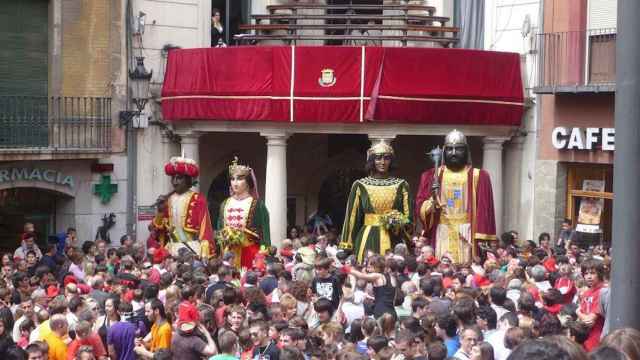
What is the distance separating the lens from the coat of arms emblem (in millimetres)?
24828

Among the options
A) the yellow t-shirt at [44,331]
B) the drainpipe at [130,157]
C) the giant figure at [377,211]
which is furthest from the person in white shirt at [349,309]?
the drainpipe at [130,157]

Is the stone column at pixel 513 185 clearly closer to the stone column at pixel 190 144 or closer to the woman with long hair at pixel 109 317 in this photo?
the stone column at pixel 190 144

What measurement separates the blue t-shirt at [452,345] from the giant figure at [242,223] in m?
9.37

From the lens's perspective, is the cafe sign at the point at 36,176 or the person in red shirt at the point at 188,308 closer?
the person in red shirt at the point at 188,308

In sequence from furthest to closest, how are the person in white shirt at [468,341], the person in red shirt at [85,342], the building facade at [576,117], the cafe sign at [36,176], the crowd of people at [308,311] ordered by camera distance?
the cafe sign at [36,176] < the building facade at [576,117] < the person in red shirt at [85,342] < the crowd of people at [308,311] < the person in white shirt at [468,341]

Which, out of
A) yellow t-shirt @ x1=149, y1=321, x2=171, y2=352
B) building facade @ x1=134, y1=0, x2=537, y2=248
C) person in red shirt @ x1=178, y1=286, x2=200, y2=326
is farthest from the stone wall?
yellow t-shirt @ x1=149, y1=321, x2=171, y2=352

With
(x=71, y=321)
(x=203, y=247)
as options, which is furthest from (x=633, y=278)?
(x=203, y=247)

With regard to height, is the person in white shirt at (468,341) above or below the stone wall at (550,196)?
below

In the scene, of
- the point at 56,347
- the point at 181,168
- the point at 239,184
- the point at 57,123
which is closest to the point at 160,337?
the point at 56,347

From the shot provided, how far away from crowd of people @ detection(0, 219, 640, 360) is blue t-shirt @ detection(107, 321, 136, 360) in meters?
0.01

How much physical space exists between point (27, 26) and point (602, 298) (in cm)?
1646

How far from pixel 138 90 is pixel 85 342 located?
1512cm

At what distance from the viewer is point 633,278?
7.31 m

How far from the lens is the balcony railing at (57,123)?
979 inches
